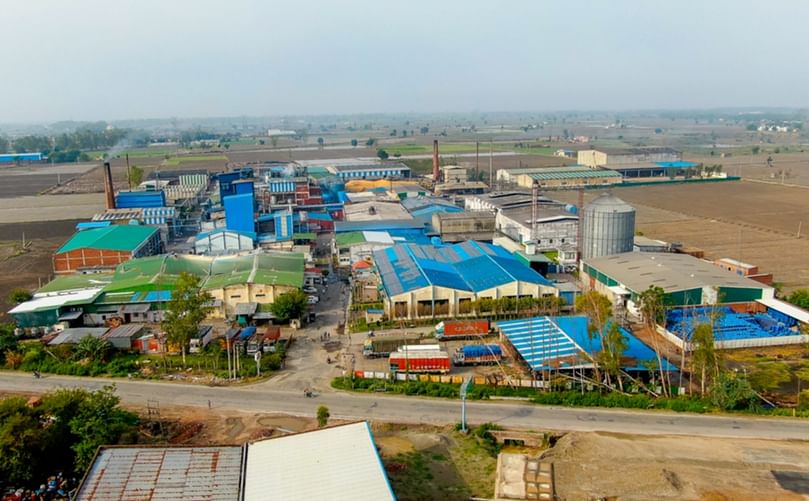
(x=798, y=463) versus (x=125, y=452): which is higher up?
(x=125, y=452)

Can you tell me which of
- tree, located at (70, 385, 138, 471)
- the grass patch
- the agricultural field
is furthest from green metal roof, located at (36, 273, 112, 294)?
the grass patch

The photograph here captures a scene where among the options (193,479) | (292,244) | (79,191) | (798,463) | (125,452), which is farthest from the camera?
(79,191)

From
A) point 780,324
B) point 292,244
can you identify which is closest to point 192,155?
point 292,244

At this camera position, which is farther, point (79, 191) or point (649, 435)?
point (79, 191)

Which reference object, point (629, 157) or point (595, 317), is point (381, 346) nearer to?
point (595, 317)

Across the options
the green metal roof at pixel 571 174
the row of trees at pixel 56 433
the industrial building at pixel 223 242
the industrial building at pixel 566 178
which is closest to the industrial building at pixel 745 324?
the row of trees at pixel 56 433

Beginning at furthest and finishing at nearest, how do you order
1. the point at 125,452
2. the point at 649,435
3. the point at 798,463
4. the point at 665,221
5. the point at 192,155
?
1. the point at 192,155
2. the point at 665,221
3. the point at 649,435
4. the point at 798,463
5. the point at 125,452

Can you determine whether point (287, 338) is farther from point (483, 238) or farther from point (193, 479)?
point (483, 238)
